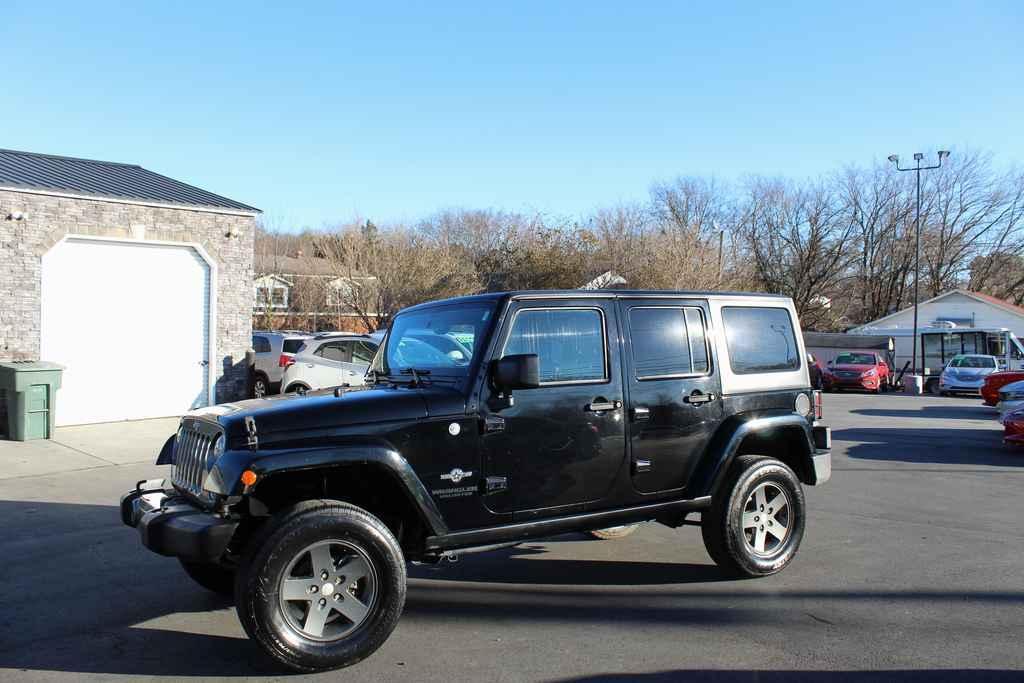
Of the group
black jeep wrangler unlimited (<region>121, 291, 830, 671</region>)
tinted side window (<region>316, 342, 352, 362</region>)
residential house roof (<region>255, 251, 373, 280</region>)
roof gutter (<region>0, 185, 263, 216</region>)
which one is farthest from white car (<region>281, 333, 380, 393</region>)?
residential house roof (<region>255, 251, 373, 280</region>)

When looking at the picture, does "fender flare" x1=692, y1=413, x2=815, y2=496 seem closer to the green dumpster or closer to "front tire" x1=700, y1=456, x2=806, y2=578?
"front tire" x1=700, y1=456, x2=806, y2=578

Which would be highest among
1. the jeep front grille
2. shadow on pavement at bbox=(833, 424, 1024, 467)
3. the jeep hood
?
the jeep hood

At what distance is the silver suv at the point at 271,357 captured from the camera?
17344 millimetres

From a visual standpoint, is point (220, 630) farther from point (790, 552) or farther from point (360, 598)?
point (790, 552)

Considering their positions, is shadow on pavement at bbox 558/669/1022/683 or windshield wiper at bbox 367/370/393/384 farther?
windshield wiper at bbox 367/370/393/384

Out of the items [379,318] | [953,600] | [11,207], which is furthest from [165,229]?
[379,318]

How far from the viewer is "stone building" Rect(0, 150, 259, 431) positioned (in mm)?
13844

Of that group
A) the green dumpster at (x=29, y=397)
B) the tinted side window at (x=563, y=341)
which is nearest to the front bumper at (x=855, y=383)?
the green dumpster at (x=29, y=397)

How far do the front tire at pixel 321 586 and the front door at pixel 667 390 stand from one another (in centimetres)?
185

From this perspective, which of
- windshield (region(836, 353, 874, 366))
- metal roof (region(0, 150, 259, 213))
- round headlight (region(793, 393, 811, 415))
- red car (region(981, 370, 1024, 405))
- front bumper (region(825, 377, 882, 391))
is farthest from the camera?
windshield (region(836, 353, 874, 366))

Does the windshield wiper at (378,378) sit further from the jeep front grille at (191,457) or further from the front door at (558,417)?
the jeep front grille at (191,457)

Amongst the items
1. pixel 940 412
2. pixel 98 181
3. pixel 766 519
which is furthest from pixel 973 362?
pixel 98 181

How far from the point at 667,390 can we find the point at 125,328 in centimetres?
1208

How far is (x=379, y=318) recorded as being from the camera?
3497cm
